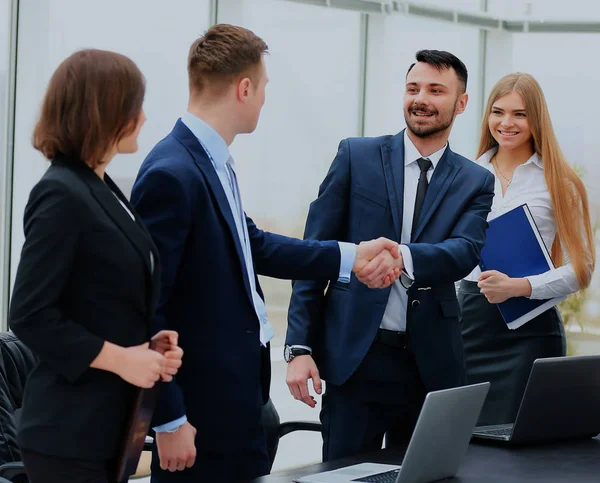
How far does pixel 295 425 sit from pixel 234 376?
3.31 feet

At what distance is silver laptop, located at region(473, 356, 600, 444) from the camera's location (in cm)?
228

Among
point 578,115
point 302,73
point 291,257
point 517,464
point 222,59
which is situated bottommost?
point 517,464

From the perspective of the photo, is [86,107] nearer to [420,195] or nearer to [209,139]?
[209,139]

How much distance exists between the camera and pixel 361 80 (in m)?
5.72

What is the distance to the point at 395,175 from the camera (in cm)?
274

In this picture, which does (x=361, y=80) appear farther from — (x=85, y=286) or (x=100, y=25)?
(x=85, y=286)

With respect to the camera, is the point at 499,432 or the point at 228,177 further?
the point at 499,432

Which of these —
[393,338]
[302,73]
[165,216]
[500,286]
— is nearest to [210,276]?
[165,216]

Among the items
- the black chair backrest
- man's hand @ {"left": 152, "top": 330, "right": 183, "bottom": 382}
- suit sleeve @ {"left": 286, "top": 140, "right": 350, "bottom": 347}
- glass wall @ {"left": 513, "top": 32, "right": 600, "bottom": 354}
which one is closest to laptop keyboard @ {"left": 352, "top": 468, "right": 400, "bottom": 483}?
man's hand @ {"left": 152, "top": 330, "right": 183, "bottom": 382}

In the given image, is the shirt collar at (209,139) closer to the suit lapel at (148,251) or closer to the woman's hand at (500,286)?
the suit lapel at (148,251)

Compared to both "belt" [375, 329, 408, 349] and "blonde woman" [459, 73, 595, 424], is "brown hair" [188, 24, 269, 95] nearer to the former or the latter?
"belt" [375, 329, 408, 349]

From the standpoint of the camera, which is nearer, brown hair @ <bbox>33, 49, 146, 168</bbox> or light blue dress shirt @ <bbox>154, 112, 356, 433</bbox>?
brown hair @ <bbox>33, 49, 146, 168</bbox>

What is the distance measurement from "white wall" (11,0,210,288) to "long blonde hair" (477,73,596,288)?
1.82 metres

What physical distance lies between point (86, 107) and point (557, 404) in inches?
53.3
